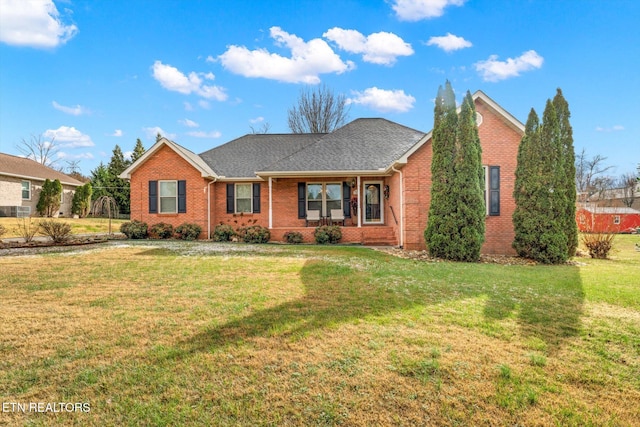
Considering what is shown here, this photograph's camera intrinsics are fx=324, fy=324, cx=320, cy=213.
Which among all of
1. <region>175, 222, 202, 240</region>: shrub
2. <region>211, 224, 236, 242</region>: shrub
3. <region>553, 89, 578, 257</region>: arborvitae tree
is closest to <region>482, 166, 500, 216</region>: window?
<region>553, 89, 578, 257</region>: arborvitae tree

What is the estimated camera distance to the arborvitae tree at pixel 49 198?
2458 centimetres

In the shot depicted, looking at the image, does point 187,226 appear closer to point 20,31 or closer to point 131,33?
point 131,33

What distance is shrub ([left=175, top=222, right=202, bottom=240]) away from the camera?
49.3 ft

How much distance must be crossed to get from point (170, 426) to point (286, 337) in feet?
5.00

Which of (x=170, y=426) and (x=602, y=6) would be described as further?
(x=602, y=6)

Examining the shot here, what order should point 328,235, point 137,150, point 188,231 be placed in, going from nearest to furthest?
point 328,235, point 188,231, point 137,150

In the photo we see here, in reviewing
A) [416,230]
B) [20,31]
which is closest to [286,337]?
[416,230]

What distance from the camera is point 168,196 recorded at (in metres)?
15.8

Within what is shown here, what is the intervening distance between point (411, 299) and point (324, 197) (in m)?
11.2

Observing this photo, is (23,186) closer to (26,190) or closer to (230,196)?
(26,190)

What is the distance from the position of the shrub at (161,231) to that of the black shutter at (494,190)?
13.9m

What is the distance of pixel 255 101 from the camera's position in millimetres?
27438

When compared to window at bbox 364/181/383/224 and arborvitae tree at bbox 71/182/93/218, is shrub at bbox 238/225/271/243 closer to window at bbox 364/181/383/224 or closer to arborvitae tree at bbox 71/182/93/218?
window at bbox 364/181/383/224

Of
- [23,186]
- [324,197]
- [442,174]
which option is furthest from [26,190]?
[442,174]
